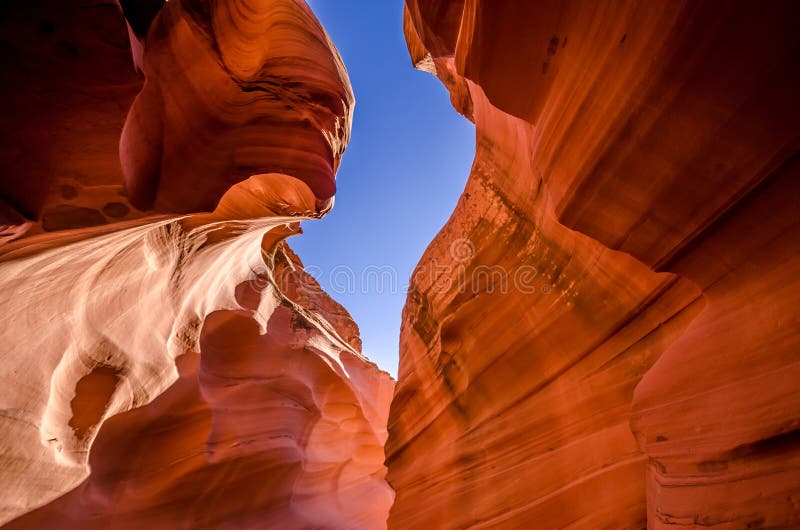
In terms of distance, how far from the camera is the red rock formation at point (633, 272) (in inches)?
64.0

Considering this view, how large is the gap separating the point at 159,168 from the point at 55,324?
2205 millimetres

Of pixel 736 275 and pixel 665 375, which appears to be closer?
pixel 736 275

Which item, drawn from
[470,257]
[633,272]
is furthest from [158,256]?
[633,272]

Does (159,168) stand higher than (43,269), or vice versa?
(159,168)

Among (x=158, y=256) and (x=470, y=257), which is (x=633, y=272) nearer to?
(x=470, y=257)

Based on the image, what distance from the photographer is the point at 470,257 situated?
4504mm

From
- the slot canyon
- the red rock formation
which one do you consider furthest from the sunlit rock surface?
the red rock formation

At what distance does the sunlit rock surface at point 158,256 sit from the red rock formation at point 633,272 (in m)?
2.30

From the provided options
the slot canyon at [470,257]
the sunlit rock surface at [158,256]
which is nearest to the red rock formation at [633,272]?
the slot canyon at [470,257]

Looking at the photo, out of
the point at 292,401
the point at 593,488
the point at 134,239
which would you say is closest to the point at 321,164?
the point at 134,239

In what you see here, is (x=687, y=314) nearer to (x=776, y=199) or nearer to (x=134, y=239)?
(x=776, y=199)

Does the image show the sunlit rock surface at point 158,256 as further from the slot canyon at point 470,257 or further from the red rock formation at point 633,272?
the red rock formation at point 633,272

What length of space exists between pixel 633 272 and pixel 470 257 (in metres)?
1.87

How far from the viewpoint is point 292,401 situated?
849 cm
